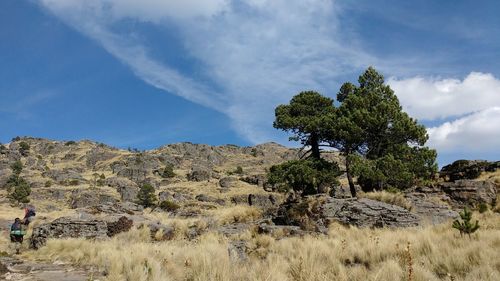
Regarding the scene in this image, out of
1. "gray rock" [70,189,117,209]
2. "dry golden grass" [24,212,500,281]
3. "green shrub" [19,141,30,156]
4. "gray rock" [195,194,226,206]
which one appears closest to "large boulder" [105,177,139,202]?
"gray rock" [70,189,117,209]

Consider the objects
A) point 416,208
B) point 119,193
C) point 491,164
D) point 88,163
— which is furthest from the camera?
point 88,163

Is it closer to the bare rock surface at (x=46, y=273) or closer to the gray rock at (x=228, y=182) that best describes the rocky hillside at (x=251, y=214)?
the bare rock surface at (x=46, y=273)

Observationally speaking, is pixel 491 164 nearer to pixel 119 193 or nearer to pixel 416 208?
pixel 416 208

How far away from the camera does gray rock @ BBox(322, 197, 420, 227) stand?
1994 centimetres

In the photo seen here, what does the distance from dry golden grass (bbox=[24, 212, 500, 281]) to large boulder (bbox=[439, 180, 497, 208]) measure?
7.59 m

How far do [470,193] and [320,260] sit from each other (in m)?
16.4

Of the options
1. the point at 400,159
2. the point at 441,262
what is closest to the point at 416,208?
the point at 400,159

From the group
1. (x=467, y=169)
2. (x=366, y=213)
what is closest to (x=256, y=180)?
(x=467, y=169)

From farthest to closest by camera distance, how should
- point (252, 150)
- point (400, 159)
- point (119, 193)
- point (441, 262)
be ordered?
point (252, 150)
point (119, 193)
point (400, 159)
point (441, 262)

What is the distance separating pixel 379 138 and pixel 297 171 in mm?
6064

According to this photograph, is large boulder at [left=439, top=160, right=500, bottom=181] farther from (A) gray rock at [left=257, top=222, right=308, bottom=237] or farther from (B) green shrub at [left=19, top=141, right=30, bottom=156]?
(B) green shrub at [left=19, top=141, right=30, bottom=156]

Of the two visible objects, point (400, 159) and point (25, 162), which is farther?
point (25, 162)

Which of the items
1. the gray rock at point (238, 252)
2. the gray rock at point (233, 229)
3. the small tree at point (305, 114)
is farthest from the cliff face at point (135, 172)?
the gray rock at point (238, 252)

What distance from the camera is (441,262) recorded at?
10156mm
